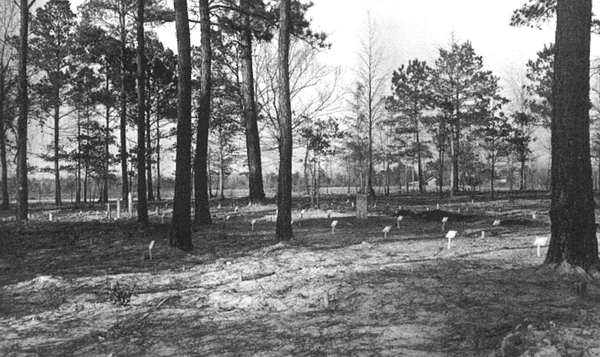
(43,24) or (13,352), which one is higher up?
(43,24)

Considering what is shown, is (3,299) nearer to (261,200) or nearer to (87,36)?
(87,36)

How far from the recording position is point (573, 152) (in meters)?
5.29

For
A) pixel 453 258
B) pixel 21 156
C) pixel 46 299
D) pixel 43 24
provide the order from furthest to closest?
pixel 43 24
pixel 21 156
pixel 453 258
pixel 46 299

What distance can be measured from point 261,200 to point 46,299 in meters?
14.5

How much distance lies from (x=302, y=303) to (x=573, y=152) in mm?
3937

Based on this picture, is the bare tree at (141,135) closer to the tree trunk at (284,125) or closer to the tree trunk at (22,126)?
the tree trunk at (22,126)

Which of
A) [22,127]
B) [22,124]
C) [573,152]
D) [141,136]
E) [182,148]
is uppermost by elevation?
[22,124]

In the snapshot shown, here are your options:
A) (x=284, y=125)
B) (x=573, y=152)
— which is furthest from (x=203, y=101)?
(x=573, y=152)

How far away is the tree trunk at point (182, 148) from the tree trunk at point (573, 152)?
6571 millimetres

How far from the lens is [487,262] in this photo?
6.18 meters

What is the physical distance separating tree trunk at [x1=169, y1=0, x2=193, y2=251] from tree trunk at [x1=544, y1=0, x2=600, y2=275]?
6571 millimetres

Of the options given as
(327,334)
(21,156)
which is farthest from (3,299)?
(21,156)

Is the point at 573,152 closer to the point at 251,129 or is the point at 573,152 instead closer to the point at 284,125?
the point at 284,125

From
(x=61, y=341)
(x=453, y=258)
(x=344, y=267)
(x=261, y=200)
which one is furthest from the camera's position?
(x=261, y=200)
